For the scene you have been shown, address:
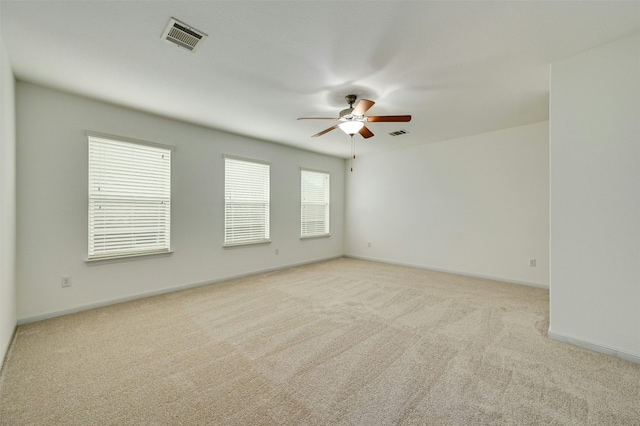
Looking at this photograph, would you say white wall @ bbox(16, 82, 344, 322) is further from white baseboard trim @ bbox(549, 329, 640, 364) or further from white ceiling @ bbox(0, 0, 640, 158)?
white baseboard trim @ bbox(549, 329, 640, 364)

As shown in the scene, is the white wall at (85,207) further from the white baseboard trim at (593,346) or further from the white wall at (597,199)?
the white baseboard trim at (593,346)

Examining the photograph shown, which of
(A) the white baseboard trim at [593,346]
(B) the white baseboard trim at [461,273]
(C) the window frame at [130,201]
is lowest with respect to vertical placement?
(A) the white baseboard trim at [593,346]

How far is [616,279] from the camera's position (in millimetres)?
2322

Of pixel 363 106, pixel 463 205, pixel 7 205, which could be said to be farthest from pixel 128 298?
pixel 463 205

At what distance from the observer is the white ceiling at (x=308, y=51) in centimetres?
191

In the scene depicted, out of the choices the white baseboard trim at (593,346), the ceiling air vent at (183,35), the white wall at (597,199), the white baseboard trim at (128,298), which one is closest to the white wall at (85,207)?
the white baseboard trim at (128,298)

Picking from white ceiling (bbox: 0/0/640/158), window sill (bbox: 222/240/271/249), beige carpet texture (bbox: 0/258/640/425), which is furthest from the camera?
window sill (bbox: 222/240/271/249)

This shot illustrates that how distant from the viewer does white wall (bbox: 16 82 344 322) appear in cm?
303

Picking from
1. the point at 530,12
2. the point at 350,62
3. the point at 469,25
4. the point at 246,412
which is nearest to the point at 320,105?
the point at 350,62

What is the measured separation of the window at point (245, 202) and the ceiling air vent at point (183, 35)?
2.65 metres

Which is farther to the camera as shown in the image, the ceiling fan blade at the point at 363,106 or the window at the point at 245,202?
the window at the point at 245,202

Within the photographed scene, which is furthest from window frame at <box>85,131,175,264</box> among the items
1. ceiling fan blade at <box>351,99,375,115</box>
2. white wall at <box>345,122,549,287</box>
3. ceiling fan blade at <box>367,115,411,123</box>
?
white wall at <box>345,122,549,287</box>

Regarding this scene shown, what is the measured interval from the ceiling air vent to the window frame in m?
2.07

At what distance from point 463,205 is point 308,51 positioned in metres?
4.30
